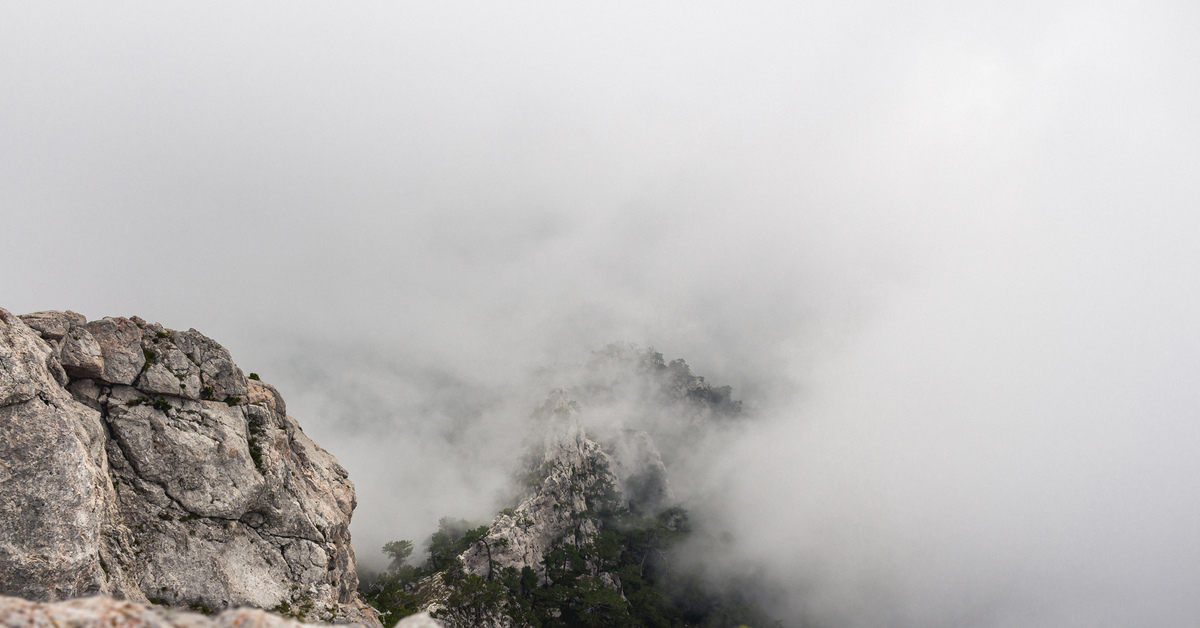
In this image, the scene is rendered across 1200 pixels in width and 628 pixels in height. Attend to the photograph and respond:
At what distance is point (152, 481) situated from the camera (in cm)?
2433

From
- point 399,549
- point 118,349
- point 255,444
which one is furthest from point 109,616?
point 399,549

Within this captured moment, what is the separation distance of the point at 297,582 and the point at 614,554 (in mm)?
70019

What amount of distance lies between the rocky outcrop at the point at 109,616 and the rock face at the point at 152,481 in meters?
18.0

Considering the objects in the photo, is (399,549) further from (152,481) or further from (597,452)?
(152,481)

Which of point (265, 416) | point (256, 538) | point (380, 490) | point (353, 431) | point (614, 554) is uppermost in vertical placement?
point (353, 431)

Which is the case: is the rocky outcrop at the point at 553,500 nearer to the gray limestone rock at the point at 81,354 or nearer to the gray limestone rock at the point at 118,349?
the gray limestone rock at the point at 118,349

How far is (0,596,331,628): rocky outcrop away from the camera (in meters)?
6.36

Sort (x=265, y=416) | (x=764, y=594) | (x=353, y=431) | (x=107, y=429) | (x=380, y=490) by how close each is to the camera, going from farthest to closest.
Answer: (x=353, y=431) < (x=380, y=490) < (x=764, y=594) < (x=265, y=416) < (x=107, y=429)

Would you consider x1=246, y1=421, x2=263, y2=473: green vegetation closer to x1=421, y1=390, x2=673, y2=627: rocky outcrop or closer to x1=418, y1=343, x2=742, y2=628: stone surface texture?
x1=418, y1=343, x2=742, y2=628: stone surface texture

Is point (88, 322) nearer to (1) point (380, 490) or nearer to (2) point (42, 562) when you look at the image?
(2) point (42, 562)

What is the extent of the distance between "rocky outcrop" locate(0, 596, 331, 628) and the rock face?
17965 millimetres

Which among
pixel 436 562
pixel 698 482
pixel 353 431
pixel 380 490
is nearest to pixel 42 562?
A: pixel 436 562

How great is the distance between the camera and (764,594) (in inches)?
4537

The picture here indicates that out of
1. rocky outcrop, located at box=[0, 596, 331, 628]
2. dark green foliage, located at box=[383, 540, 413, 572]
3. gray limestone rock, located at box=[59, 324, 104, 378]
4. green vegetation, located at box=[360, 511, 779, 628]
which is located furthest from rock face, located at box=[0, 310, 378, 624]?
dark green foliage, located at box=[383, 540, 413, 572]
